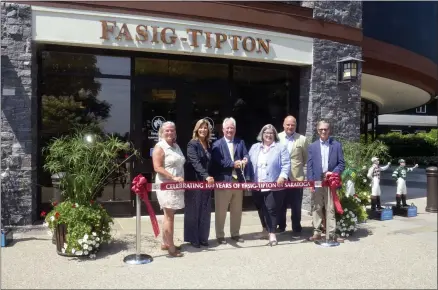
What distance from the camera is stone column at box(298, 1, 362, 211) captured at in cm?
798

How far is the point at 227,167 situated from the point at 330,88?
3567mm

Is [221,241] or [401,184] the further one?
[401,184]

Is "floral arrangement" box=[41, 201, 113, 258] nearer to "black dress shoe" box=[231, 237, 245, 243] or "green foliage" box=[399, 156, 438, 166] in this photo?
"black dress shoe" box=[231, 237, 245, 243]

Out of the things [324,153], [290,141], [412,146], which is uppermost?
[412,146]

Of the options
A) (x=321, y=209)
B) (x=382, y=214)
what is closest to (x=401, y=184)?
(x=382, y=214)

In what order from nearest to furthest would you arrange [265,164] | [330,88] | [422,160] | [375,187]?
1. [265,164]
2. [375,187]
3. [330,88]
4. [422,160]

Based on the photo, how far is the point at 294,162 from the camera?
20.5 feet

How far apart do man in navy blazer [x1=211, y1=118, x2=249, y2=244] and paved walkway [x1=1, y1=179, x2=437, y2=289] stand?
46 cm

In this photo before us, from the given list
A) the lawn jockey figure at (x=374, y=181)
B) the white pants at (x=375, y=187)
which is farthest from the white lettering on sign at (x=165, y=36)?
the white pants at (x=375, y=187)

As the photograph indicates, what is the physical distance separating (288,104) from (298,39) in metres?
A: 1.31

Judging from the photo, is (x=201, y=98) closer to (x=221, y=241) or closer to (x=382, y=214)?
(x=221, y=241)

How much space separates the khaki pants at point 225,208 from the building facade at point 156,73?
6.76ft

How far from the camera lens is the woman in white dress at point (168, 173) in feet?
16.8

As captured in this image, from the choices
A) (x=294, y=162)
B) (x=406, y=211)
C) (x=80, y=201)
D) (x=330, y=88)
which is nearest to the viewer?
(x=80, y=201)
